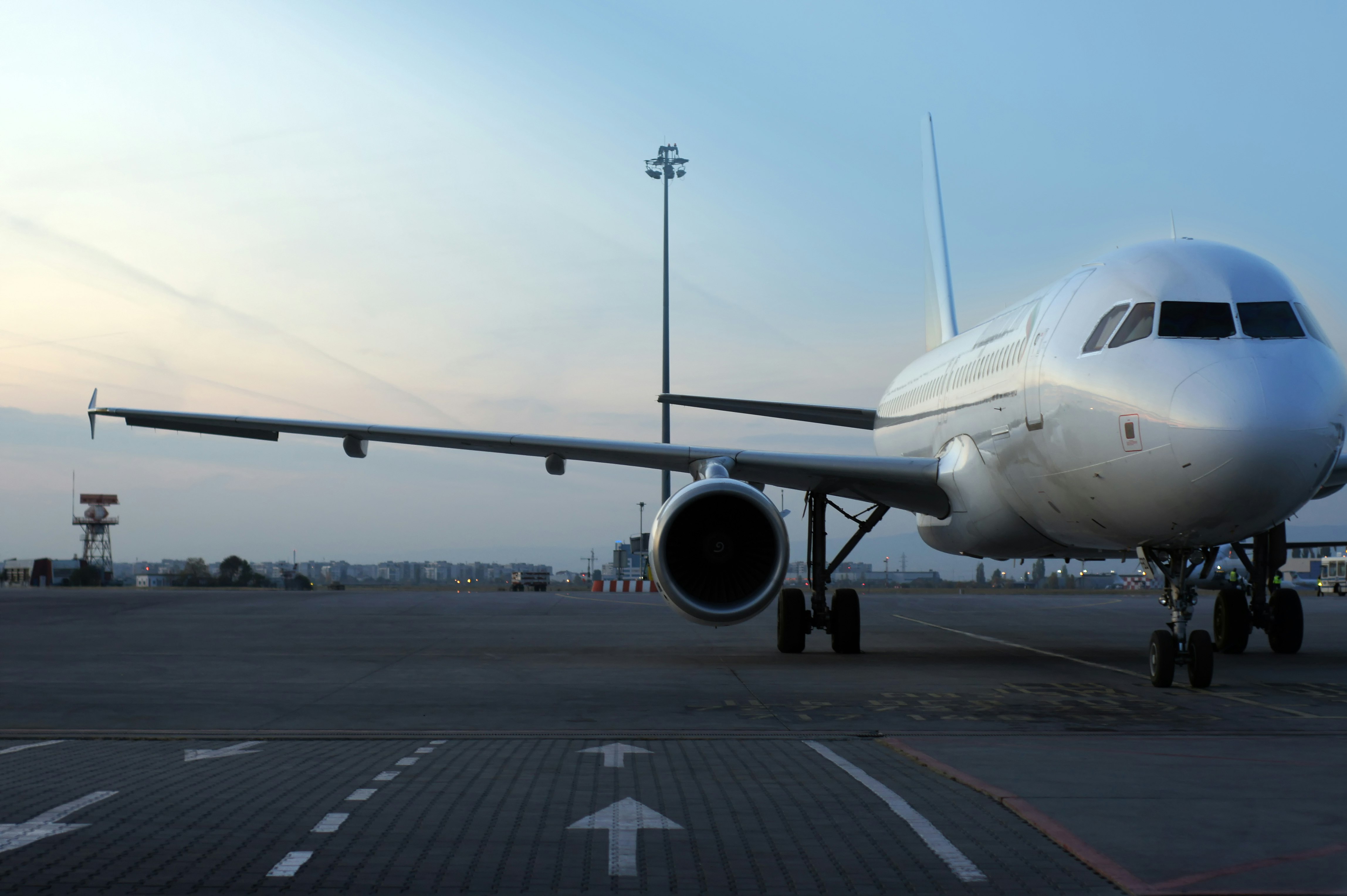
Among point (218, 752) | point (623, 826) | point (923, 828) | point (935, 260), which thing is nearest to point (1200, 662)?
point (923, 828)

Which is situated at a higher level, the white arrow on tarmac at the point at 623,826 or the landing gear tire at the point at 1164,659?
the landing gear tire at the point at 1164,659

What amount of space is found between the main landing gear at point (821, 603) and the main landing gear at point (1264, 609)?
15.1 ft

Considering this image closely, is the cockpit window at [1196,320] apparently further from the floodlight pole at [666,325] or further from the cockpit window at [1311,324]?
the floodlight pole at [666,325]

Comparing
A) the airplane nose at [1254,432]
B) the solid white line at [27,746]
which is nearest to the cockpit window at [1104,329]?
the airplane nose at [1254,432]

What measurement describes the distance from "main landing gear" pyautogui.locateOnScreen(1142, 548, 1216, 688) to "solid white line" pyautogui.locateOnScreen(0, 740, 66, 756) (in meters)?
9.04

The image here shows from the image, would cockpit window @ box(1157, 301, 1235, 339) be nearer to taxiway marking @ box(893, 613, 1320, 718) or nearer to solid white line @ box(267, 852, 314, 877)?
taxiway marking @ box(893, 613, 1320, 718)

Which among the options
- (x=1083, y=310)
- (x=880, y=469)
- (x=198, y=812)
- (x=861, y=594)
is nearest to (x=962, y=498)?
(x=880, y=469)

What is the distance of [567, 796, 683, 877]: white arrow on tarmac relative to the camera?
4.73 metres

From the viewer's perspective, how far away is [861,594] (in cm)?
4919

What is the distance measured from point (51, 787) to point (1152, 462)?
847 centimetres

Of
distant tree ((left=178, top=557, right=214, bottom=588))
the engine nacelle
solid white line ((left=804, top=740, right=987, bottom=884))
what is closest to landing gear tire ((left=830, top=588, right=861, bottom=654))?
the engine nacelle

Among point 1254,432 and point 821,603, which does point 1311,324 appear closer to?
point 1254,432

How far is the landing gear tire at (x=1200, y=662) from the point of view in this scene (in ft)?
37.3

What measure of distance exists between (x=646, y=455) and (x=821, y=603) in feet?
10.3
